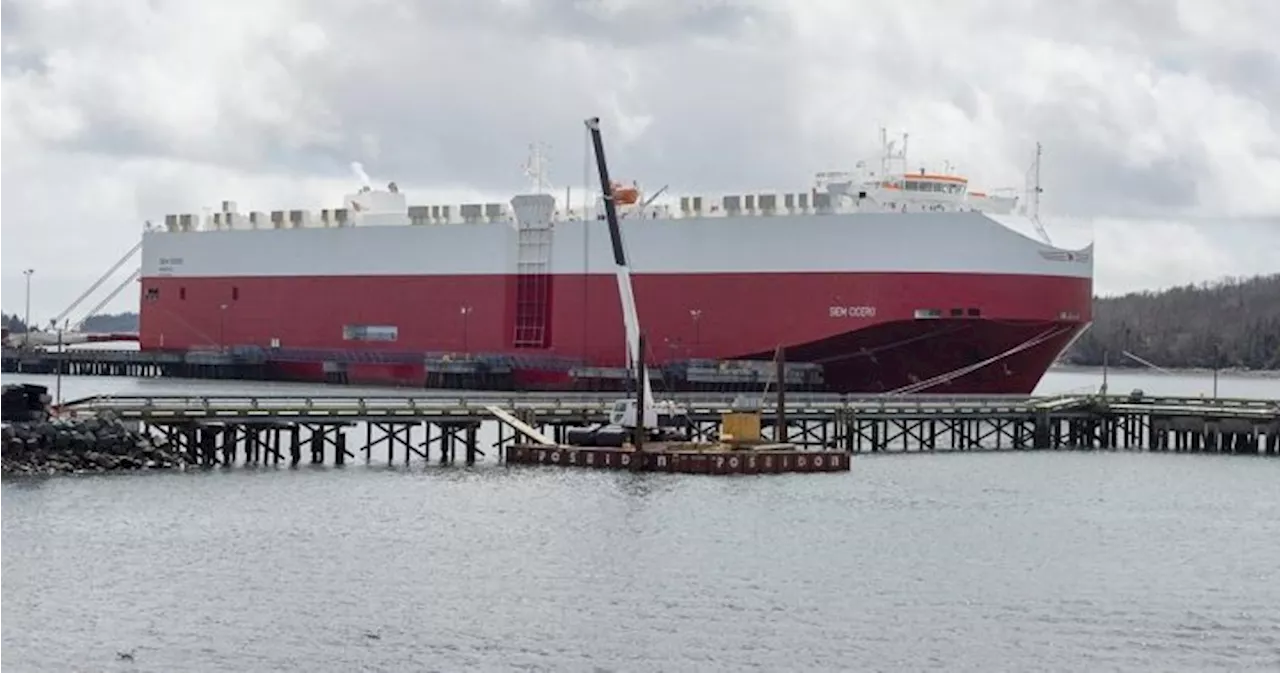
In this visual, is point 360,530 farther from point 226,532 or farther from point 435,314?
point 435,314

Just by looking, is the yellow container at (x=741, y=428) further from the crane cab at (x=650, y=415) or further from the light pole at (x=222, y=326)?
the light pole at (x=222, y=326)

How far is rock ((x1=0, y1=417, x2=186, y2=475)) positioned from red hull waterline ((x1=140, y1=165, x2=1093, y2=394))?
27.6 m

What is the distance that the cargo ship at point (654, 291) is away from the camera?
6888 centimetres

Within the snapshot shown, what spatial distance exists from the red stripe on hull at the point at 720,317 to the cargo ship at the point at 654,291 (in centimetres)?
7

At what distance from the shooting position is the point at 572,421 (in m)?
51.8

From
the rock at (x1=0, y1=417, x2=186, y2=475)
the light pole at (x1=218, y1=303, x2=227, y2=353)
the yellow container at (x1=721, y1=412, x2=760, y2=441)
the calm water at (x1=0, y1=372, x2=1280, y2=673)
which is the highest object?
the light pole at (x1=218, y1=303, x2=227, y2=353)

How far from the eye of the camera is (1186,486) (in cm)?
4812

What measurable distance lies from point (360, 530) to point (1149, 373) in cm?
14388

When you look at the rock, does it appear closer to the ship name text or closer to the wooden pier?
the wooden pier

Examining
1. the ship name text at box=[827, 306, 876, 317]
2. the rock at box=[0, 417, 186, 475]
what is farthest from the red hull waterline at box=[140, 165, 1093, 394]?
the rock at box=[0, 417, 186, 475]

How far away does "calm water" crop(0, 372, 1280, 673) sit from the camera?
27703 mm

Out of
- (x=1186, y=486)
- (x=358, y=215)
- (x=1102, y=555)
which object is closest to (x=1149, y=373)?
(x=358, y=215)

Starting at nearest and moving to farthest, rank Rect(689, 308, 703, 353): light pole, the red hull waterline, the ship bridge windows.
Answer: the red hull waterline → the ship bridge windows → Rect(689, 308, 703, 353): light pole

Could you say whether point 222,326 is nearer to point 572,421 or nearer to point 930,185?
point 930,185
